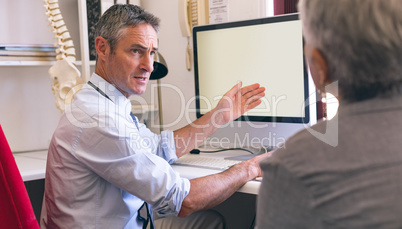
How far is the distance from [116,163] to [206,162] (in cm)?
54

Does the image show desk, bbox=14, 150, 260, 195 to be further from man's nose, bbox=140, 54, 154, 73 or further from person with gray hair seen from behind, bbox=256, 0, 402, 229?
person with gray hair seen from behind, bbox=256, 0, 402, 229

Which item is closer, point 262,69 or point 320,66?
point 320,66

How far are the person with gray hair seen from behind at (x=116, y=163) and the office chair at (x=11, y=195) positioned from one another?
23cm

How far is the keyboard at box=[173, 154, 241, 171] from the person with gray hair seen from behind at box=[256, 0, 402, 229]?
0.95m

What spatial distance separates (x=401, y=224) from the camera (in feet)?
1.95

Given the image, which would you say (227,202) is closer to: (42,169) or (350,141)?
(42,169)

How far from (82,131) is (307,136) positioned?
78 cm

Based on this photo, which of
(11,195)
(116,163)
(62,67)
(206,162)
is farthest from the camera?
(62,67)

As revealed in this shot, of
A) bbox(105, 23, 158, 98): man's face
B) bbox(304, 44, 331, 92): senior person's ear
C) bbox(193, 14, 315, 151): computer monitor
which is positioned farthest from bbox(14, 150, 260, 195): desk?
bbox(304, 44, 331, 92): senior person's ear

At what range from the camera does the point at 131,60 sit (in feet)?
4.96

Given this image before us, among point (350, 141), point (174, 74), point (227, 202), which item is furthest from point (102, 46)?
point (227, 202)

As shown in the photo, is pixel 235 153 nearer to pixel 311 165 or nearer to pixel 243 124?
pixel 243 124

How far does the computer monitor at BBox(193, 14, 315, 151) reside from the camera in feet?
5.50

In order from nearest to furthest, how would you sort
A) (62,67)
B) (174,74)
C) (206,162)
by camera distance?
(206,162), (62,67), (174,74)
